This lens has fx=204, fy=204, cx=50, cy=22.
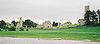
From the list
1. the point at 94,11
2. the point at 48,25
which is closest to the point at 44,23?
the point at 48,25

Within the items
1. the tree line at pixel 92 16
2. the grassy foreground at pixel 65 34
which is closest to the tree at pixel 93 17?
the tree line at pixel 92 16

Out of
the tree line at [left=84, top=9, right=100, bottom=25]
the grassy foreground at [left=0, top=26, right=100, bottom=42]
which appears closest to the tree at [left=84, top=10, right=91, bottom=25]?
the tree line at [left=84, top=9, right=100, bottom=25]

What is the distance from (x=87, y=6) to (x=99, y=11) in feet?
14.7

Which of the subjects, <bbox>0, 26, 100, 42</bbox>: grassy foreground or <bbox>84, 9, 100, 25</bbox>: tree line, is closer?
<bbox>0, 26, 100, 42</bbox>: grassy foreground

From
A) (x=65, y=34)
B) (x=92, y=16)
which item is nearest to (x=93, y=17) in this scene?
(x=92, y=16)

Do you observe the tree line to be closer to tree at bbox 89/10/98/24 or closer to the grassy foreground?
tree at bbox 89/10/98/24

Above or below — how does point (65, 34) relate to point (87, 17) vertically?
below

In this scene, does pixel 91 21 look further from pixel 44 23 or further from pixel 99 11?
pixel 44 23

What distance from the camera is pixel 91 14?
6831 cm

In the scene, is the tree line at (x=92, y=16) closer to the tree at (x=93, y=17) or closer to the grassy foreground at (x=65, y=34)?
the tree at (x=93, y=17)

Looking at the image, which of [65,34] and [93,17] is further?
[93,17]

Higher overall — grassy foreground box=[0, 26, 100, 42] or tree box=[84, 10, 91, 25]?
A: tree box=[84, 10, 91, 25]

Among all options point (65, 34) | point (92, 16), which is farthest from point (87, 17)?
point (65, 34)

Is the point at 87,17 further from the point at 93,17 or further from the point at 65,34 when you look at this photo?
the point at 65,34
